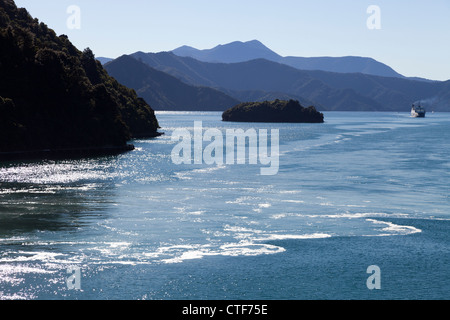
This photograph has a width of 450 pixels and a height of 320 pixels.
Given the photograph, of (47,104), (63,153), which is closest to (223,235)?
(63,153)

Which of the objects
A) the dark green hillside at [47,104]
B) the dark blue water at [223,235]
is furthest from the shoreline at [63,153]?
the dark blue water at [223,235]

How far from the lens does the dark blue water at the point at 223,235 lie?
3612 cm

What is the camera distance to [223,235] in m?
49.0

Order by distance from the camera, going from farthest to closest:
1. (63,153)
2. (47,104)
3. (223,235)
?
(47,104), (63,153), (223,235)

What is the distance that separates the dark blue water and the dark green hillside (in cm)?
2758

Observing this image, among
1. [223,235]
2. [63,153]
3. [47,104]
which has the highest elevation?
[47,104]

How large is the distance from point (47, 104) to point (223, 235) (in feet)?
307

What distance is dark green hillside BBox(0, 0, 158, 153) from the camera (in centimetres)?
11856

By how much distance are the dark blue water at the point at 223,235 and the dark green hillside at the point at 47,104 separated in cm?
2758

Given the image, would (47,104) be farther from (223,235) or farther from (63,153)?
(223,235)

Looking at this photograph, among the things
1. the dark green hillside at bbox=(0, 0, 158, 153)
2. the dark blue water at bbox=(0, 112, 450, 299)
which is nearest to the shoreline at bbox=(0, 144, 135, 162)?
the dark green hillside at bbox=(0, 0, 158, 153)
